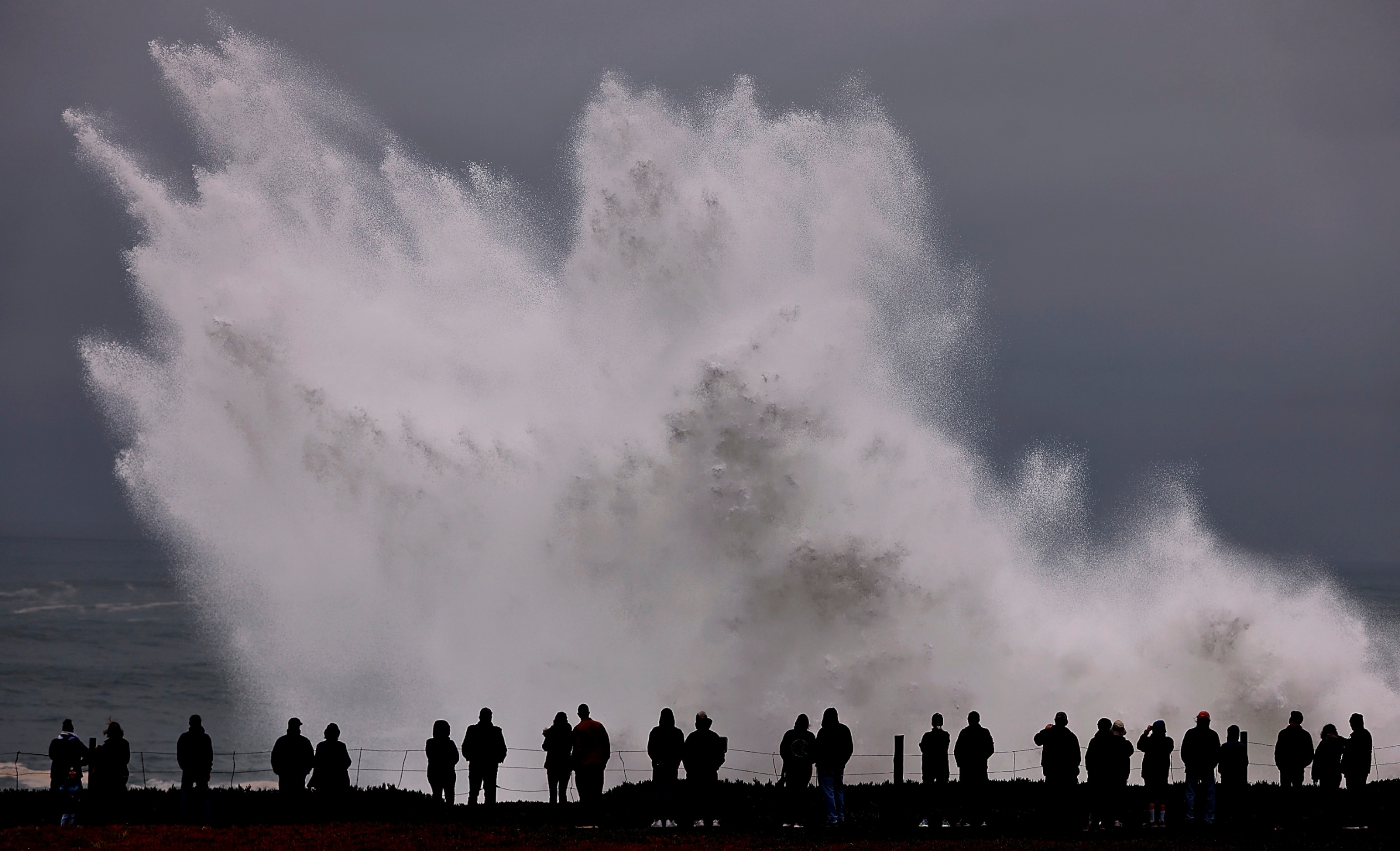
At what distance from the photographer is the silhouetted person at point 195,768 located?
57.2 feet

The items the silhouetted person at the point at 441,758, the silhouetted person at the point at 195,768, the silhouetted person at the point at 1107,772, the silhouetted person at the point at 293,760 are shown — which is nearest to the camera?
the silhouetted person at the point at 1107,772

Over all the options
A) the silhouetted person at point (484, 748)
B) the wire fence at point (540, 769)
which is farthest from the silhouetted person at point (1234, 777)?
the silhouetted person at point (484, 748)

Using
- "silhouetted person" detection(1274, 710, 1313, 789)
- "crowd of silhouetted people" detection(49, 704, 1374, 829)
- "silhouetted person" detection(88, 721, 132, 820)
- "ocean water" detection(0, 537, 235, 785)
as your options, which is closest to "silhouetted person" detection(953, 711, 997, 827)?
"crowd of silhouetted people" detection(49, 704, 1374, 829)

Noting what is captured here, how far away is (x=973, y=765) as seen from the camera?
17.7m

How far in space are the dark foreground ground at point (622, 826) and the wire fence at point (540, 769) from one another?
330 inches

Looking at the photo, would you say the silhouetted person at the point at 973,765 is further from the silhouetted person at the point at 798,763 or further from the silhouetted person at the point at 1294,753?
→ the silhouetted person at the point at 1294,753

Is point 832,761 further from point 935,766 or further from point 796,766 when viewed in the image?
point 935,766

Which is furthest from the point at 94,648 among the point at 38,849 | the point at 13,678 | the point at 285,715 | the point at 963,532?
the point at 38,849

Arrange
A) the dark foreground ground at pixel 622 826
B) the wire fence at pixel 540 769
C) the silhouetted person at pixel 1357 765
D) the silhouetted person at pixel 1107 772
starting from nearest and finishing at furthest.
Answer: the dark foreground ground at pixel 622 826, the silhouetted person at pixel 1107 772, the silhouetted person at pixel 1357 765, the wire fence at pixel 540 769

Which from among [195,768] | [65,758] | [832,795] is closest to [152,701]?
[65,758]

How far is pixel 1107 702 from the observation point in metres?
34.3

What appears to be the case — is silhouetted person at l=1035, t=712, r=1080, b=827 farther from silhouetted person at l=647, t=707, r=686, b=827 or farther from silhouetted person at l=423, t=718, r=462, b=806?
silhouetted person at l=423, t=718, r=462, b=806

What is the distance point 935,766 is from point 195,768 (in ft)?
33.9

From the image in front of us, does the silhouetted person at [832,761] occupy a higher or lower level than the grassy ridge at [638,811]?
higher
